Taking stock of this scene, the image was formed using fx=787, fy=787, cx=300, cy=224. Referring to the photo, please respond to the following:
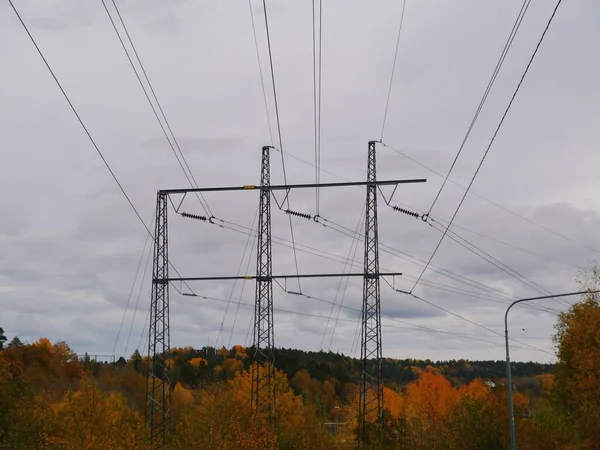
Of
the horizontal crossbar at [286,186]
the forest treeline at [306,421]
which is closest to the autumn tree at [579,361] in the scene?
the forest treeline at [306,421]

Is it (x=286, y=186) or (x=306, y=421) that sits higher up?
(x=286, y=186)

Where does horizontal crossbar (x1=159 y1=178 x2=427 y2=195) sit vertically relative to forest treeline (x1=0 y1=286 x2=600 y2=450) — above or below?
above

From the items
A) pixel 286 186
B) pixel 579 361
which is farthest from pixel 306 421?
pixel 286 186

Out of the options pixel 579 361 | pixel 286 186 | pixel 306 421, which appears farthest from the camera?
pixel 306 421

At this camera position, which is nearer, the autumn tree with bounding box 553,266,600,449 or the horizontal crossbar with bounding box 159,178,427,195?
the horizontal crossbar with bounding box 159,178,427,195

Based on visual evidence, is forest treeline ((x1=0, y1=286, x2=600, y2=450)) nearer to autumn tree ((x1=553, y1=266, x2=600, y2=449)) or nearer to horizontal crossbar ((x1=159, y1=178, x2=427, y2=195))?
autumn tree ((x1=553, y1=266, x2=600, y2=449))

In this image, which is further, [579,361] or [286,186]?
[579,361]

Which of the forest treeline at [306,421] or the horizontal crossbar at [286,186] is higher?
the horizontal crossbar at [286,186]

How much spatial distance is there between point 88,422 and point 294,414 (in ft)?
119

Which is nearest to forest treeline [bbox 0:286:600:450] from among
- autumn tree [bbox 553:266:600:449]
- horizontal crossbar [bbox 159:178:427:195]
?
autumn tree [bbox 553:266:600:449]

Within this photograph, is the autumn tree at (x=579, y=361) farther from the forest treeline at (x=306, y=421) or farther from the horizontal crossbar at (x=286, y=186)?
the horizontal crossbar at (x=286, y=186)

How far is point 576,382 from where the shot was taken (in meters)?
85.9

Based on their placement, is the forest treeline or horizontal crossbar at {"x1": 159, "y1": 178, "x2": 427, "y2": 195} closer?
horizontal crossbar at {"x1": 159, "y1": 178, "x2": 427, "y2": 195}

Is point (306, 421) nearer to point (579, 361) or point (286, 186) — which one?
point (579, 361)
